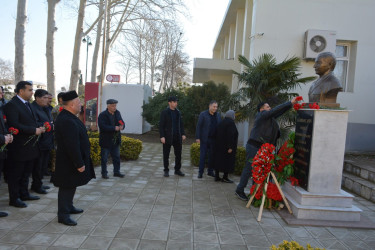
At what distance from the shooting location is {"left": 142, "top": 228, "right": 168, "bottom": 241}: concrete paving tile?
3.59 m

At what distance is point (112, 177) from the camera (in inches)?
262

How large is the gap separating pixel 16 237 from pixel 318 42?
376 inches

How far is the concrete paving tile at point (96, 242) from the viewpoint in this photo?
3295mm

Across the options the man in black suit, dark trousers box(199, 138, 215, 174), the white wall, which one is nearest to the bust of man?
dark trousers box(199, 138, 215, 174)

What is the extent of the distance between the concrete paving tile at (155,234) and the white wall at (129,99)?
12.1 m

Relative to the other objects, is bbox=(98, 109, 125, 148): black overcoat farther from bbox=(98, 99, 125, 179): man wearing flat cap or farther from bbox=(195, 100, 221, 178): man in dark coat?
bbox=(195, 100, 221, 178): man in dark coat

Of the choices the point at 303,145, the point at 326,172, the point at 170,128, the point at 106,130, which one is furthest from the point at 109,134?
the point at 326,172

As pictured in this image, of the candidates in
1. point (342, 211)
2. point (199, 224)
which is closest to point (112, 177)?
point (199, 224)

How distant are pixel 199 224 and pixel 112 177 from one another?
322 centimetres

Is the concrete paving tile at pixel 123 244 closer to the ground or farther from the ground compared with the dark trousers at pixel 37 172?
closer to the ground

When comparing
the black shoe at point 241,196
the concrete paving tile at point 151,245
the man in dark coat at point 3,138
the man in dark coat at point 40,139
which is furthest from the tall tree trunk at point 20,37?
the concrete paving tile at point 151,245

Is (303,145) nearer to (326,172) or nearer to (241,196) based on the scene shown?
(326,172)

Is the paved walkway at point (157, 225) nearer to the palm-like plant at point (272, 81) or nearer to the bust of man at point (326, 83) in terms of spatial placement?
the bust of man at point (326, 83)

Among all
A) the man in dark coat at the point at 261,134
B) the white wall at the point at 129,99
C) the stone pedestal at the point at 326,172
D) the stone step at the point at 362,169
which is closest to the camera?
the stone pedestal at the point at 326,172
